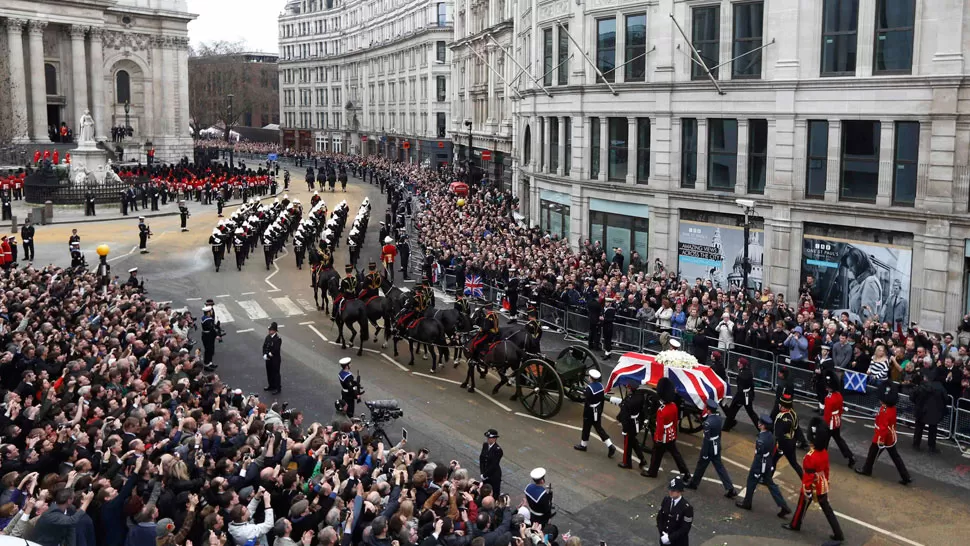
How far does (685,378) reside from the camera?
15633 millimetres

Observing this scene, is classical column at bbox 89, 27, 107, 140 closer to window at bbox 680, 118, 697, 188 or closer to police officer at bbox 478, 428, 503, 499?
window at bbox 680, 118, 697, 188

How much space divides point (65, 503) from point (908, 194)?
21.8 m

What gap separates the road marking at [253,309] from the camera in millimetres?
27781

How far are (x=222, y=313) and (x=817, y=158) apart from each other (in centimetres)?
1884

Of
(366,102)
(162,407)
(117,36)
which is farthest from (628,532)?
(366,102)

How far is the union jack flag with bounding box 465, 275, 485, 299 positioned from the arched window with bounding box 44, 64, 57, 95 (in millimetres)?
65583

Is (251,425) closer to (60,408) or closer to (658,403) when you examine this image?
(60,408)

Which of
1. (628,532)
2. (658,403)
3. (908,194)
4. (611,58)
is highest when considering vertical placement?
(611,58)

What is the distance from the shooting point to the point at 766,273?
26.5 m

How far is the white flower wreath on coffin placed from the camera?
15.8m

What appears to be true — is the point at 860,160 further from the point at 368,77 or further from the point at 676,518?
the point at 368,77

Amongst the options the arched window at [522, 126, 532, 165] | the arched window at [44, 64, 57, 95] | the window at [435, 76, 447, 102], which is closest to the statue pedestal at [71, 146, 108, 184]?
the arched window at [522, 126, 532, 165]

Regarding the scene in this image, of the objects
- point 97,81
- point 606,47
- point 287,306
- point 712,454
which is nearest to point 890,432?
point 712,454

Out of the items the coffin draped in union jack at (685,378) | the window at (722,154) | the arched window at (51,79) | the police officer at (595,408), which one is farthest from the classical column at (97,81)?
the coffin draped in union jack at (685,378)
